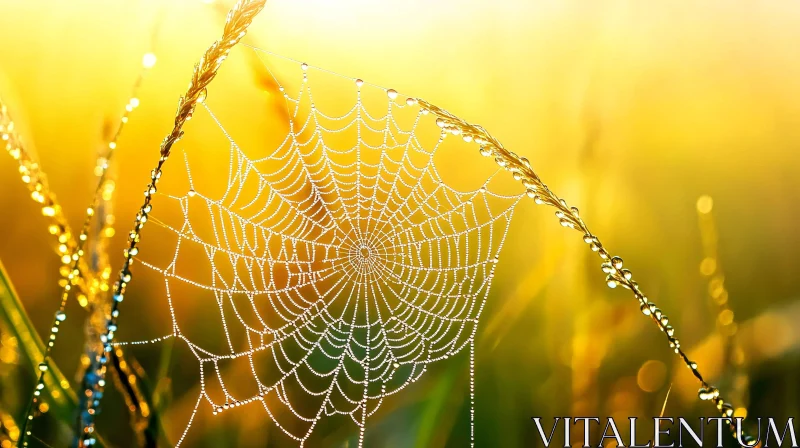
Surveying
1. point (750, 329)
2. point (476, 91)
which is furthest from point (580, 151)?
point (750, 329)

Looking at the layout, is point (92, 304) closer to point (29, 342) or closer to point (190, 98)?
point (29, 342)

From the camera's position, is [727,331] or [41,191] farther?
[727,331]

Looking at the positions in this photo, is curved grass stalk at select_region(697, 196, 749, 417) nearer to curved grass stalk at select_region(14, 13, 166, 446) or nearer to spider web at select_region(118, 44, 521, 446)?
spider web at select_region(118, 44, 521, 446)

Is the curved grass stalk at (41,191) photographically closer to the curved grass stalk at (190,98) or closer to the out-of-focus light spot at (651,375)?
the curved grass stalk at (190,98)

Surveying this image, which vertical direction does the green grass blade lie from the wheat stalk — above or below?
below

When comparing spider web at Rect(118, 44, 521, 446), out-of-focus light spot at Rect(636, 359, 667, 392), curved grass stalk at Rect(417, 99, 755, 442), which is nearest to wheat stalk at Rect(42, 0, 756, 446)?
curved grass stalk at Rect(417, 99, 755, 442)

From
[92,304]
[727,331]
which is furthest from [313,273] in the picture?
[727,331]

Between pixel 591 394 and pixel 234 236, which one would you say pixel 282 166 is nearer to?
pixel 234 236
